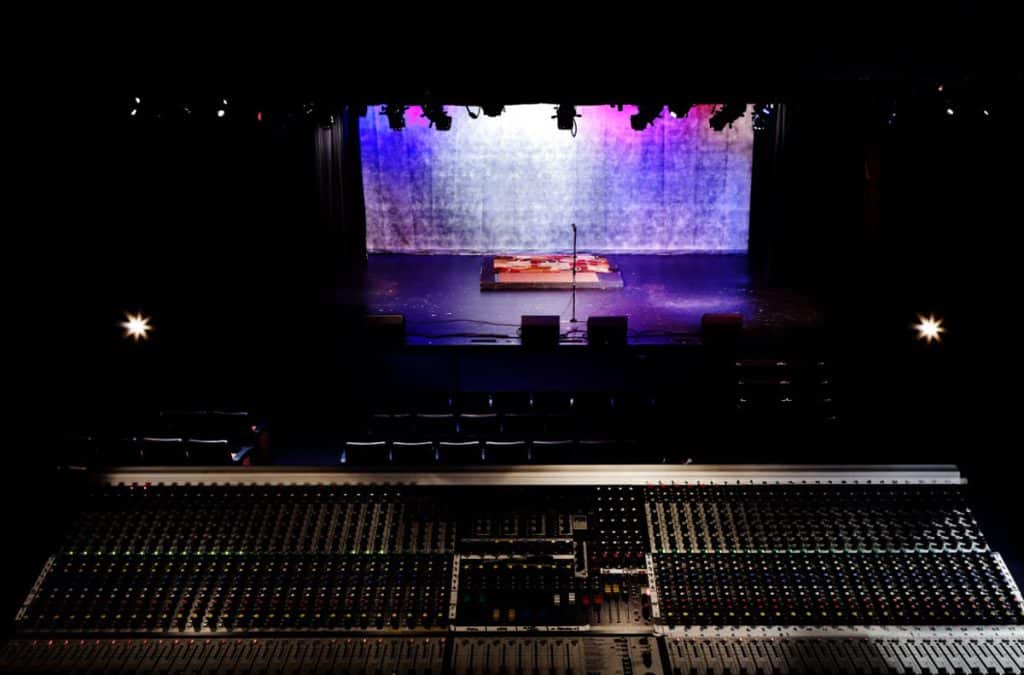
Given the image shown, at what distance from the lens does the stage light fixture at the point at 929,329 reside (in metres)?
7.59

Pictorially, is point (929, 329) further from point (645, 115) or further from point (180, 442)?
point (180, 442)

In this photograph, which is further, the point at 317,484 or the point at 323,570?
the point at 317,484

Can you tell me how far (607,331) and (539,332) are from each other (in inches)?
25.8

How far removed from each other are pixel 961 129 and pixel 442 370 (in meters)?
6.52

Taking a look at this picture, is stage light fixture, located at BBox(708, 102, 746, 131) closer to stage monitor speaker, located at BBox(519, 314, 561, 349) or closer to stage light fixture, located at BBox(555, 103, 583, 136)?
stage light fixture, located at BBox(555, 103, 583, 136)

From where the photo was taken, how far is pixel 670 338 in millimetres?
8289

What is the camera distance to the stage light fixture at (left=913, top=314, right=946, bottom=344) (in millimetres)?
7594

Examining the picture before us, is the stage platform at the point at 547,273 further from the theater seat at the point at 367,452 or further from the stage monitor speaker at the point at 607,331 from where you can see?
the theater seat at the point at 367,452

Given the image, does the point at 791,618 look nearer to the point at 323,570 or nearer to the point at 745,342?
the point at 323,570

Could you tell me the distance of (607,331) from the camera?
7.81m

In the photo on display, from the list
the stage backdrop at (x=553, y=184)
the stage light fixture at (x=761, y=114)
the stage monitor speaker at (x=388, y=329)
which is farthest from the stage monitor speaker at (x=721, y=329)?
the stage backdrop at (x=553, y=184)

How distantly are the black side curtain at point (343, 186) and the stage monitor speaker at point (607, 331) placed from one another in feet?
20.2

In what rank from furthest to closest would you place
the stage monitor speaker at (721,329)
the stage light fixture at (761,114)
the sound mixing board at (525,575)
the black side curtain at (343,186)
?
the black side curtain at (343,186)
the stage light fixture at (761,114)
the stage monitor speaker at (721,329)
the sound mixing board at (525,575)

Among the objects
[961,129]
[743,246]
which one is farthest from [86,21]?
[743,246]
